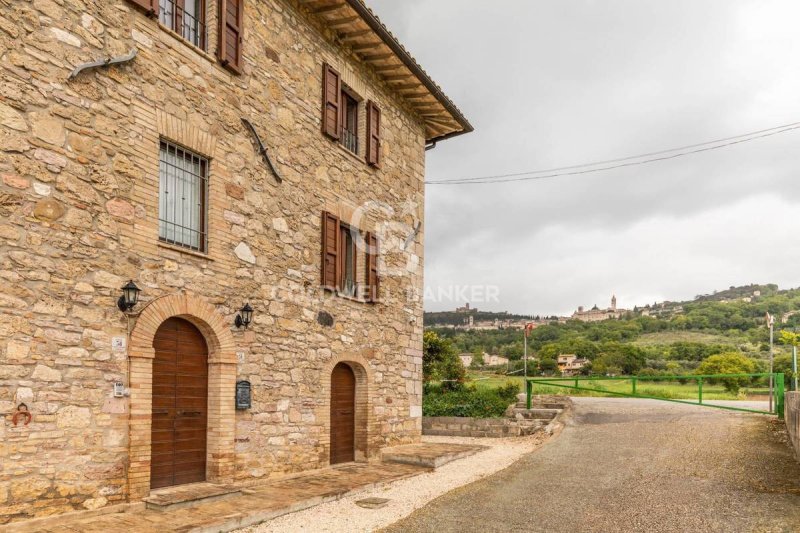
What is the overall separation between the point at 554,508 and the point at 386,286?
226 inches

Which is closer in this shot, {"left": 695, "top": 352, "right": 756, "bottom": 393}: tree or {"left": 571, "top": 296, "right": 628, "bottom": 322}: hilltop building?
{"left": 695, "top": 352, "right": 756, "bottom": 393}: tree

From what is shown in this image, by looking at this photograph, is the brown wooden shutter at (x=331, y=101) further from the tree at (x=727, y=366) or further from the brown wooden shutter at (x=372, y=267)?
the tree at (x=727, y=366)

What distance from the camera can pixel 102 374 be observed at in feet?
21.7

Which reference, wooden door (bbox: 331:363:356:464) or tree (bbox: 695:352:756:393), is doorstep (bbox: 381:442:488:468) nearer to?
wooden door (bbox: 331:363:356:464)

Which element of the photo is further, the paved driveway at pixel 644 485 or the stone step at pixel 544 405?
the stone step at pixel 544 405

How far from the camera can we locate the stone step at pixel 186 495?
687 centimetres

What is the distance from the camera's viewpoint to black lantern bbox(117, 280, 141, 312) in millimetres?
6855

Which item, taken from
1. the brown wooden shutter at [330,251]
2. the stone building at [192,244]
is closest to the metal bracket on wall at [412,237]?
the stone building at [192,244]

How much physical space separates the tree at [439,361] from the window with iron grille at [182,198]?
43.4 ft

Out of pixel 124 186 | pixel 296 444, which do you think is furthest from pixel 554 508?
pixel 124 186

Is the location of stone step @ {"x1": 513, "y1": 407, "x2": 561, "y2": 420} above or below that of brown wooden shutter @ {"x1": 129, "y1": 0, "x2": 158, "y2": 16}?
below

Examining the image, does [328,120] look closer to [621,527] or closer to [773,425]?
[621,527]

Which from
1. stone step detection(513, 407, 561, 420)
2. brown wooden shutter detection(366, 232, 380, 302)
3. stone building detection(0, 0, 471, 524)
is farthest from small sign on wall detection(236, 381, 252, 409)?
stone step detection(513, 407, 561, 420)

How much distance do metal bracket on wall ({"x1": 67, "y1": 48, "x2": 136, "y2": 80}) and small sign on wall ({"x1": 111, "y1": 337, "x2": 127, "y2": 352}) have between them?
8.93 ft
